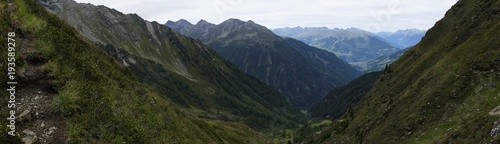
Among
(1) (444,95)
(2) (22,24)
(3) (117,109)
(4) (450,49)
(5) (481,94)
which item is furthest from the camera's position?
(4) (450,49)

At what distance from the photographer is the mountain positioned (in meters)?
44.2

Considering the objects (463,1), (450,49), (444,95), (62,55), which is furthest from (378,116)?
(62,55)

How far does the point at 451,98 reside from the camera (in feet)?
193

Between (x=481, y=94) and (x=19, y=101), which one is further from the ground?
(x=19, y=101)

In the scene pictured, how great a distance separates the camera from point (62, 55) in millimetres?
18375

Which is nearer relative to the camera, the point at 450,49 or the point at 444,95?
the point at 444,95

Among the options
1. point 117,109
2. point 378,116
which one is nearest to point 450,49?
point 378,116

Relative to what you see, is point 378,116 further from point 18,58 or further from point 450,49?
point 18,58

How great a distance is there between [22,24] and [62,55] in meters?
3.34

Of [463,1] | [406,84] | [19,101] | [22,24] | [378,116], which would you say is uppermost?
[463,1]

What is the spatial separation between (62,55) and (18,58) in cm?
266

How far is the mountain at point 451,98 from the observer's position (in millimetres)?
44175

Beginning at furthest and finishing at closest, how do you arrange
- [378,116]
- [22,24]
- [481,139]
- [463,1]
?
[463,1], [378,116], [481,139], [22,24]

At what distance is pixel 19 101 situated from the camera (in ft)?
46.9
